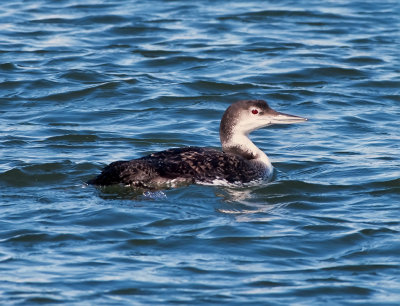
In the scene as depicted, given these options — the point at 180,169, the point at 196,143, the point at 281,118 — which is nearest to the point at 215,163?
the point at 180,169

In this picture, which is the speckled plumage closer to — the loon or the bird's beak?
the loon

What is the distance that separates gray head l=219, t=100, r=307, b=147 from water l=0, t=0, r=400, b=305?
587 mm

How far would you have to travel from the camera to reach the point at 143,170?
898 cm

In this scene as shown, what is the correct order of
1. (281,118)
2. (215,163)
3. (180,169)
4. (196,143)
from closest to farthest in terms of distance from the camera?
1. (180,169)
2. (215,163)
3. (281,118)
4. (196,143)

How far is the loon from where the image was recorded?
29.5 feet

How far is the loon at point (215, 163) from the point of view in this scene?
8.99m

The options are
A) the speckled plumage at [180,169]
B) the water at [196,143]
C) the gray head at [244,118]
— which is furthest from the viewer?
the gray head at [244,118]

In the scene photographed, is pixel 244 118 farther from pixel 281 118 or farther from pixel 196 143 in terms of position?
pixel 196 143

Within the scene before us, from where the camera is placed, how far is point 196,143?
11.5m

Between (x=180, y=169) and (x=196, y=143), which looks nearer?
(x=180, y=169)

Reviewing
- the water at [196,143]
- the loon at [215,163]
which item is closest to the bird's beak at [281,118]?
the loon at [215,163]

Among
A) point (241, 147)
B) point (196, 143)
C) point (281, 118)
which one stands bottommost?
point (196, 143)

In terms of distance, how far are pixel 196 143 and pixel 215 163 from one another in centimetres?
203

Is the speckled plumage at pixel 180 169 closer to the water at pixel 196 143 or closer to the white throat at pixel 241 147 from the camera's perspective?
the water at pixel 196 143
